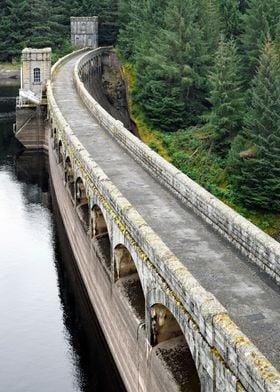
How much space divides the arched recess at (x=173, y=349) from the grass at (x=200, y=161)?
76.3 ft

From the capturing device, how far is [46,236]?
144 ft

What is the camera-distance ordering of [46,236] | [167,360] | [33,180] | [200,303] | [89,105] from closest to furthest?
[200,303], [167,360], [46,236], [89,105], [33,180]

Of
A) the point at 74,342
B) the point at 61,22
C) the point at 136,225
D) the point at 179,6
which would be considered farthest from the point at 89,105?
the point at 61,22

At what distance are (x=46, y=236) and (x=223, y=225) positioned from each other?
76.5 ft

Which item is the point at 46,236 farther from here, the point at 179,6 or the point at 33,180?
the point at 179,6

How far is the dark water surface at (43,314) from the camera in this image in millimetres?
26922

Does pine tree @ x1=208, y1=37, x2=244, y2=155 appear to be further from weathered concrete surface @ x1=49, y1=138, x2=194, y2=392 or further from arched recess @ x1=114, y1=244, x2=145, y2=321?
arched recess @ x1=114, y1=244, x2=145, y2=321

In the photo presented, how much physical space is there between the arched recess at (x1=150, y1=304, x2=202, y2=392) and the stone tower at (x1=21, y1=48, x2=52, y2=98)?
51.7 metres

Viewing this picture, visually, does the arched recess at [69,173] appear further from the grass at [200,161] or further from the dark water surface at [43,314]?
the grass at [200,161]

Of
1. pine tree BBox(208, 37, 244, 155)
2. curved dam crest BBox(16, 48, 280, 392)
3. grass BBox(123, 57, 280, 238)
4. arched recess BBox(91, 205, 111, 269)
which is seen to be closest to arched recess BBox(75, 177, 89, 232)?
curved dam crest BBox(16, 48, 280, 392)

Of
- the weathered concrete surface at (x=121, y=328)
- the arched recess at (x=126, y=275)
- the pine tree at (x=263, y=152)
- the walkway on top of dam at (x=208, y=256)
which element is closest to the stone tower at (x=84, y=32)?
the pine tree at (x=263, y=152)

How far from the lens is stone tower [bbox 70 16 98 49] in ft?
373

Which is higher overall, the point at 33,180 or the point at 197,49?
the point at 197,49

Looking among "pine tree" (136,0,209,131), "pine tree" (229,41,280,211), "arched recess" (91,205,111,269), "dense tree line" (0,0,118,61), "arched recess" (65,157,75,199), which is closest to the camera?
"arched recess" (91,205,111,269)
